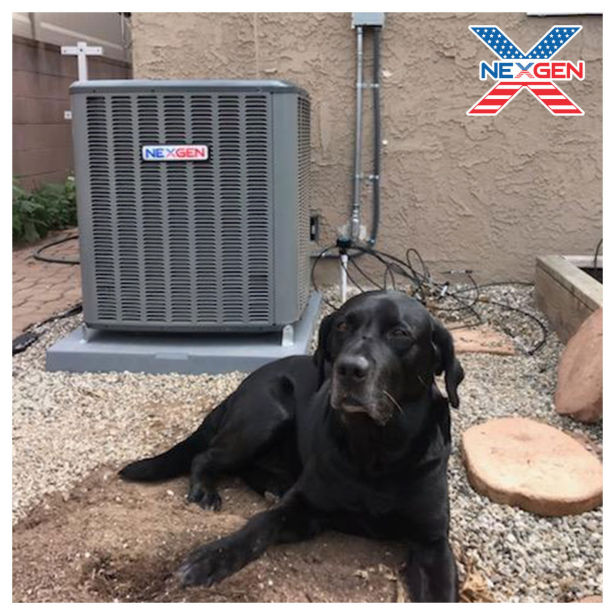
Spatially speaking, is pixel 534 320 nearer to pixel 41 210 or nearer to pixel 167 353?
pixel 167 353

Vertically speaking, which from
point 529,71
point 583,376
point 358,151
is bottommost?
point 583,376

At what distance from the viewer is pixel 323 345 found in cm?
240

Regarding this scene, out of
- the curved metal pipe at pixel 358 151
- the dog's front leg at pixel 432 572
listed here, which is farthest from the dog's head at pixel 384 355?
the curved metal pipe at pixel 358 151

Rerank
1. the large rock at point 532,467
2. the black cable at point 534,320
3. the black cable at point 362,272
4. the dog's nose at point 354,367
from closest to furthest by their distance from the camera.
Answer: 1. the dog's nose at point 354,367
2. the large rock at point 532,467
3. the black cable at point 534,320
4. the black cable at point 362,272

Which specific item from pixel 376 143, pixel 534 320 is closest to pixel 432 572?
pixel 534 320

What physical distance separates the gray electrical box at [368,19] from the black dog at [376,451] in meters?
3.14

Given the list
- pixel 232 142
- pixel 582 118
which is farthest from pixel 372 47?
pixel 232 142

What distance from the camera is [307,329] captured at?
4230 mm

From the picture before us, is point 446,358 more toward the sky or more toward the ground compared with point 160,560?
more toward the sky

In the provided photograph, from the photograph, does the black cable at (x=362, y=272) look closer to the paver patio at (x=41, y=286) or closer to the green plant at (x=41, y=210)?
the paver patio at (x=41, y=286)

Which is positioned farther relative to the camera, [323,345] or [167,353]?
[167,353]

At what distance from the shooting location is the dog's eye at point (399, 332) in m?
2.09

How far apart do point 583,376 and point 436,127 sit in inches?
94.4

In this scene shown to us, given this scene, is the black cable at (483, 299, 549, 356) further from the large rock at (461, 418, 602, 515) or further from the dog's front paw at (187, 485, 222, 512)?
the dog's front paw at (187, 485, 222, 512)
